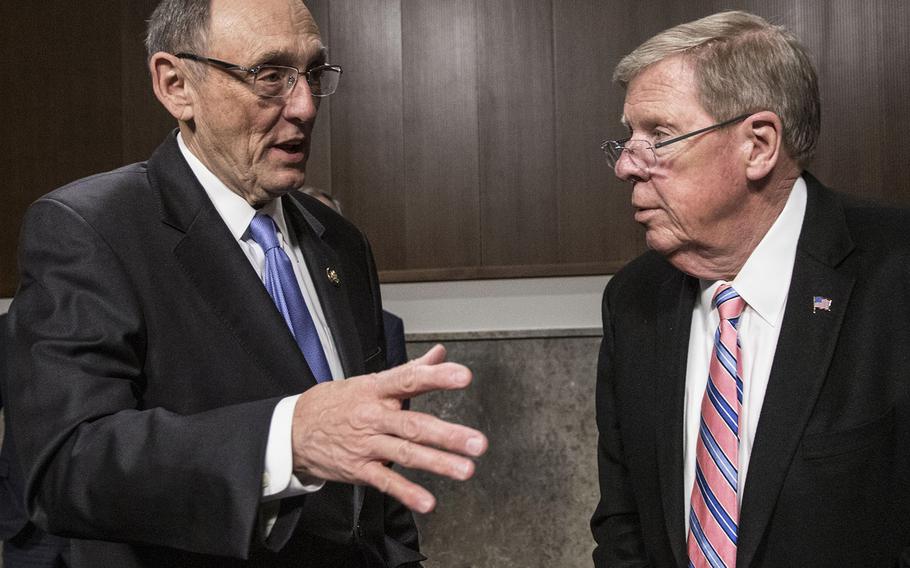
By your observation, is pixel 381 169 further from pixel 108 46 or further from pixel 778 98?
pixel 778 98

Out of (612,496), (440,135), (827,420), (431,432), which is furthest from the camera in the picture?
(440,135)

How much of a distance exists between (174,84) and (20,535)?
1.97 meters

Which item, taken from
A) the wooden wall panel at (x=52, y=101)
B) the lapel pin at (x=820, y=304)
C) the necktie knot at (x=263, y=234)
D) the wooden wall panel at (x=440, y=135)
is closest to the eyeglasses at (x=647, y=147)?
the lapel pin at (x=820, y=304)

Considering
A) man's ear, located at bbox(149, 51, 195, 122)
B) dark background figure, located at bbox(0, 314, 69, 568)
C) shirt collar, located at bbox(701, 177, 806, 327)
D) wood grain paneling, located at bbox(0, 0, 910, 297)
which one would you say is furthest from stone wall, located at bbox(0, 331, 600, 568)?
man's ear, located at bbox(149, 51, 195, 122)

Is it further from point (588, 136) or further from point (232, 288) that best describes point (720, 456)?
point (588, 136)

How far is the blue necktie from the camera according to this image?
1732 millimetres

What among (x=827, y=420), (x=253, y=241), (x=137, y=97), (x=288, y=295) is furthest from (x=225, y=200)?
(x=137, y=97)

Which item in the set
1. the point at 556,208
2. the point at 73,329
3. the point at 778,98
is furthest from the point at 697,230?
the point at 556,208

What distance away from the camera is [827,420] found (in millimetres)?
1738

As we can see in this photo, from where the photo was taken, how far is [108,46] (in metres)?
4.67

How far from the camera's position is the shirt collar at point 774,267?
1866 mm

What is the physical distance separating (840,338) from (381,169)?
118 inches

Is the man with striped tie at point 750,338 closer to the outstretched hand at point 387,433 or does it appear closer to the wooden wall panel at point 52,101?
the outstretched hand at point 387,433

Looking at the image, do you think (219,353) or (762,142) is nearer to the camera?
(219,353)
